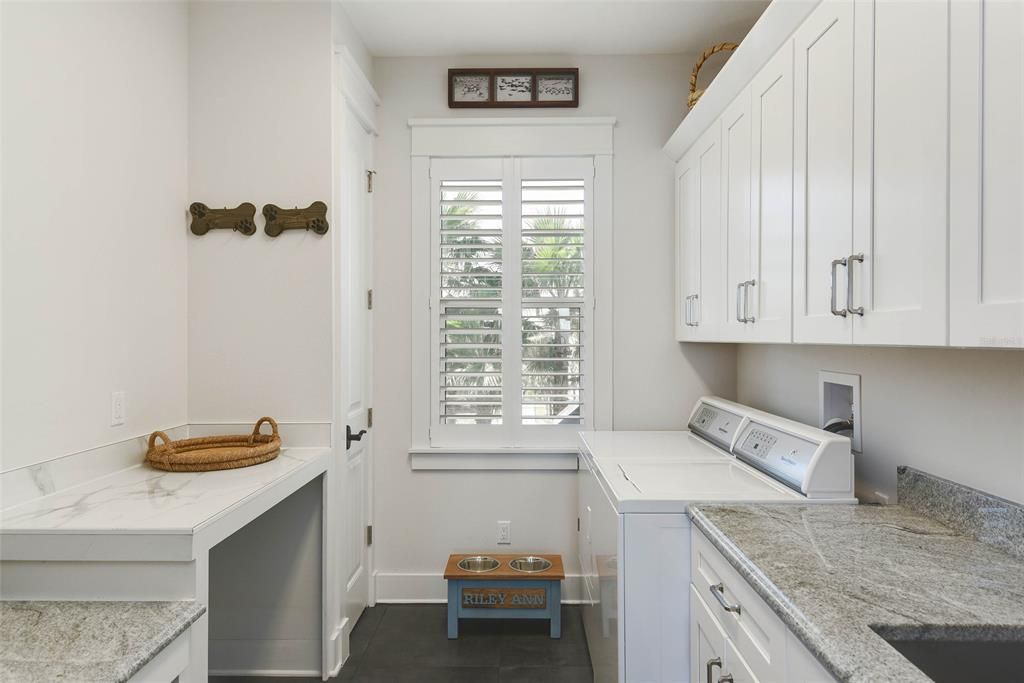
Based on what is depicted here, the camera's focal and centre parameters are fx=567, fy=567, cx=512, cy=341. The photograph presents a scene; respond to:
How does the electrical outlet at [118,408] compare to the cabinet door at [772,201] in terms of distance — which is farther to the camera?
the electrical outlet at [118,408]

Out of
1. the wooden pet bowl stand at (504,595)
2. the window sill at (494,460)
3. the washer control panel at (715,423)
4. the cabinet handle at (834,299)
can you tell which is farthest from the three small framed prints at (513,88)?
the wooden pet bowl stand at (504,595)

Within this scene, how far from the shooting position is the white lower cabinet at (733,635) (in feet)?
3.34

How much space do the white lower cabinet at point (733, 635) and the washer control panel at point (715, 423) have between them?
0.82 m

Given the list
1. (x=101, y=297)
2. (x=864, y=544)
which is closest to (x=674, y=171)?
(x=864, y=544)

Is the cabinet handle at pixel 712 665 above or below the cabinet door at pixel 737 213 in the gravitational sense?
below

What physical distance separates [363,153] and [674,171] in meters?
1.53

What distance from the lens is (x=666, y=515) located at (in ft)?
5.27

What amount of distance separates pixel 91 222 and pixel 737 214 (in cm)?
212

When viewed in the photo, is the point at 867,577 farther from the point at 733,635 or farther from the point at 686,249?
the point at 686,249

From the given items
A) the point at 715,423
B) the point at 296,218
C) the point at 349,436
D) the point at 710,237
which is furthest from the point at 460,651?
the point at 710,237

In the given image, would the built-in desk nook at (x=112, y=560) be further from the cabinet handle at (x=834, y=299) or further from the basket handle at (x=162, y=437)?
the cabinet handle at (x=834, y=299)

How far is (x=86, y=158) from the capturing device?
1.73 m

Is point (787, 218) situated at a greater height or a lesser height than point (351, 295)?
greater

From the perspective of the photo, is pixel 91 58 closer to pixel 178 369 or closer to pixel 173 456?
pixel 178 369
